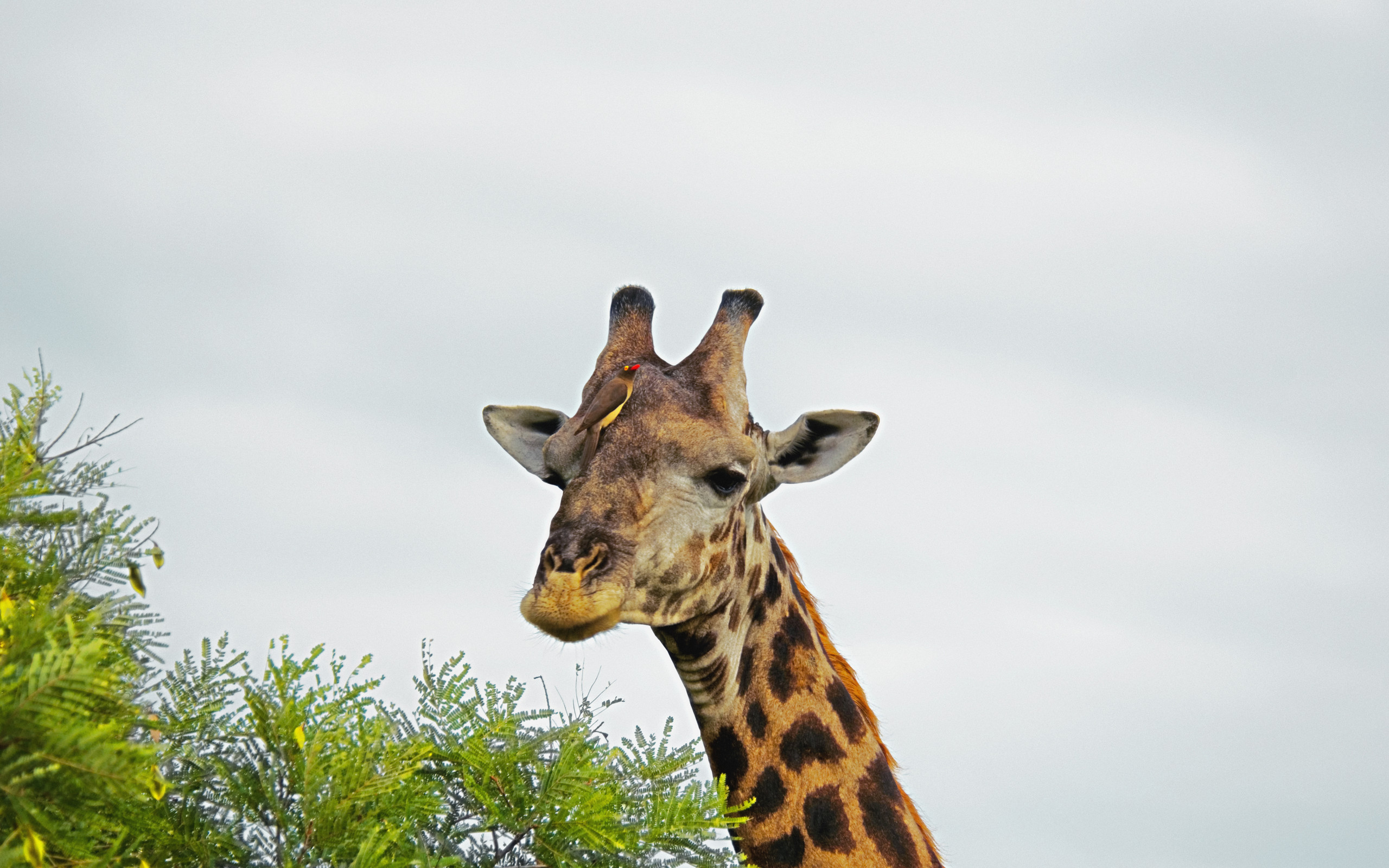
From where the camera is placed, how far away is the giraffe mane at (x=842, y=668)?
285 inches

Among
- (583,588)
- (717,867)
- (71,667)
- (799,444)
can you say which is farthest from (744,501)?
(71,667)

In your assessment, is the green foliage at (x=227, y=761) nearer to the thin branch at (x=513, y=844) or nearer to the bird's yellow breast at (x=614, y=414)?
the thin branch at (x=513, y=844)

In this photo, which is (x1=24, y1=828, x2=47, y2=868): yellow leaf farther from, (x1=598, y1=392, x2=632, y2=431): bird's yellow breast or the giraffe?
(x1=598, y1=392, x2=632, y2=431): bird's yellow breast

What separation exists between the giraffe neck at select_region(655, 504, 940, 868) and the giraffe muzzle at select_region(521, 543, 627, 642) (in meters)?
0.88

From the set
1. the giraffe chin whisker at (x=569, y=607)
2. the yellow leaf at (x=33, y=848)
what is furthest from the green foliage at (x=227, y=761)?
the giraffe chin whisker at (x=569, y=607)

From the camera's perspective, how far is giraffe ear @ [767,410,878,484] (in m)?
7.34

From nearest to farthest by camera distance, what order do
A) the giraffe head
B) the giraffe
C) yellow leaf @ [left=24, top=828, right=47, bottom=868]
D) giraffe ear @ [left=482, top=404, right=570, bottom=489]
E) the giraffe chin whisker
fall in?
1. yellow leaf @ [left=24, top=828, right=47, bottom=868]
2. the giraffe chin whisker
3. the giraffe head
4. the giraffe
5. giraffe ear @ [left=482, top=404, right=570, bottom=489]

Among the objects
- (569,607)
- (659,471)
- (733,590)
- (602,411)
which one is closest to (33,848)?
(569,607)

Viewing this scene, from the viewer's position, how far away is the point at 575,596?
18.5 ft

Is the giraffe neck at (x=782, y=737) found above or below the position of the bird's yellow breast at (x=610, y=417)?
below

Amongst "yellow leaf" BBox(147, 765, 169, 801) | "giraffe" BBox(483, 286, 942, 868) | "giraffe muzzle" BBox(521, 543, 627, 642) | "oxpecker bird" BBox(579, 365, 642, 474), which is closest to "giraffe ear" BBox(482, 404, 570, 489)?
"giraffe" BBox(483, 286, 942, 868)

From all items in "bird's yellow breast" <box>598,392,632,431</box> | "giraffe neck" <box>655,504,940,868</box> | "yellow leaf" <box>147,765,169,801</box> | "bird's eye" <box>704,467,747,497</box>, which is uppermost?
"bird's yellow breast" <box>598,392,632,431</box>

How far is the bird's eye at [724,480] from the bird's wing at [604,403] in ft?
2.17

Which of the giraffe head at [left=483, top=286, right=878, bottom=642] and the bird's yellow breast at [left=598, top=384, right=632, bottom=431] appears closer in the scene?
the giraffe head at [left=483, top=286, right=878, bottom=642]
